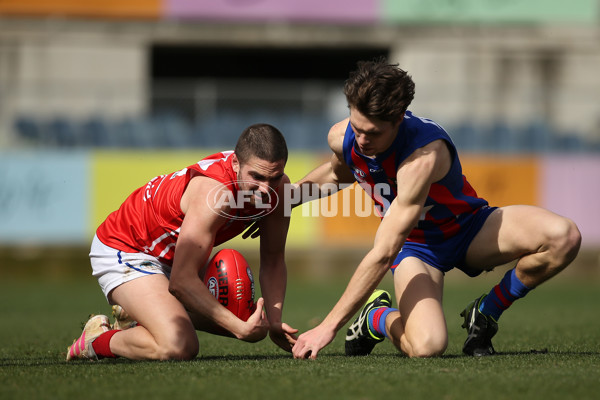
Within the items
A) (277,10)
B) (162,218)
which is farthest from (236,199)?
(277,10)

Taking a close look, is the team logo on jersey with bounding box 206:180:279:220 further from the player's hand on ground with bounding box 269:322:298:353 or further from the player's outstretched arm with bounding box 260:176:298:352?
the player's hand on ground with bounding box 269:322:298:353

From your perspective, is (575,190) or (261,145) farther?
(575,190)

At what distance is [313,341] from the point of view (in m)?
4.50

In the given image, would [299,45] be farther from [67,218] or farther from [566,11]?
[67,218]

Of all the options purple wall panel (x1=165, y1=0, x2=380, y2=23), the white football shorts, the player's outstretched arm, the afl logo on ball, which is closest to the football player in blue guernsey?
the player's outstretched arm

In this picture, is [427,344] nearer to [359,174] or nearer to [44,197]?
[359,174]

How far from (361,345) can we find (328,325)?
0.75 m

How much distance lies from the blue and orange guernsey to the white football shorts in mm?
1389

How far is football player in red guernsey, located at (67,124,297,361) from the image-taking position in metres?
4.60

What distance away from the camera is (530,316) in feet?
27.2

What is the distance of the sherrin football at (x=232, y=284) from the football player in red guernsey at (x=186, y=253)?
0.36ft

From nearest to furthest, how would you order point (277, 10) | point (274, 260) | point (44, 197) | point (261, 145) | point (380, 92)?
point (380, 92) < point (261, 145) < point (274, 260) < point (44, 197) < point (277, 10)

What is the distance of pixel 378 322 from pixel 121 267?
164cm

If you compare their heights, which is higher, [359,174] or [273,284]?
[359,174]
